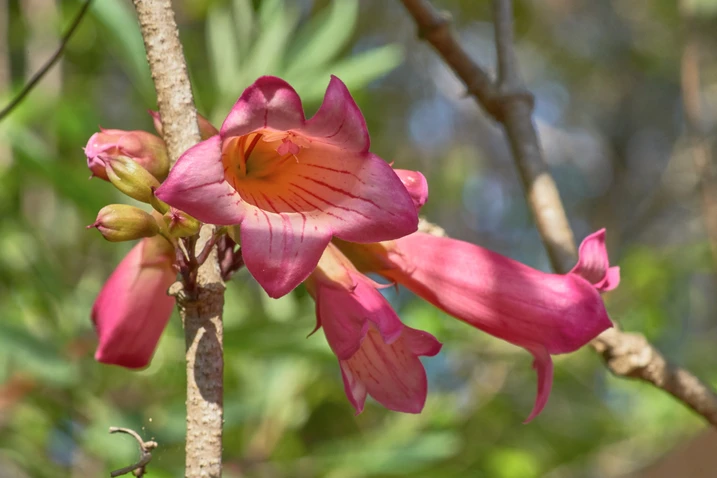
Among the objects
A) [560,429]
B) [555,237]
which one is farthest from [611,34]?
[555,237]

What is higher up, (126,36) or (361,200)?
(126,36)

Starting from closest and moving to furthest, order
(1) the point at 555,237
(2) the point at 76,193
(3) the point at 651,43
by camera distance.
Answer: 1. (1) the point at 555,237
2. (2) the point at 76,193
3. (3) the point at 651,43

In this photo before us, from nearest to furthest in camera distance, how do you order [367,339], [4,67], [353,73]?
[367,339] → [353,73] → [4,67]

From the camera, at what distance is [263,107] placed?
670 mm

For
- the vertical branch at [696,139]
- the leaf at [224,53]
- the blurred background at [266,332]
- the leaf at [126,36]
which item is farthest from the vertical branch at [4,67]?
the vertical branch at [696,139]

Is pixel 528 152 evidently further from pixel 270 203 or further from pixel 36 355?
pixel 36 355

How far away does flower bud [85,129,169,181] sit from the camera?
77 centimetres

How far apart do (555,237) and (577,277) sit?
0.17m

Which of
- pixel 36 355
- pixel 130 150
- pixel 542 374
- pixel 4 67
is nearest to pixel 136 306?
pixel 130 150

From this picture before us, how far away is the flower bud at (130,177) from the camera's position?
2.30 ft

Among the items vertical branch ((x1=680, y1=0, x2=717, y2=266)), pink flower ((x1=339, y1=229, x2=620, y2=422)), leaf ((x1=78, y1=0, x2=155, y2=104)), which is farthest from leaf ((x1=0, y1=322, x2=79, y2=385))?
vertical branch ((x1=680, y1=0, x2=717, y2=266))

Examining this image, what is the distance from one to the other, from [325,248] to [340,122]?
0.11 meters

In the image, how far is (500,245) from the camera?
17.5 ft

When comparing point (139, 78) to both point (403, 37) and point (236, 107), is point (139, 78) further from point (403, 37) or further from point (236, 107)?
point (403, 37)
